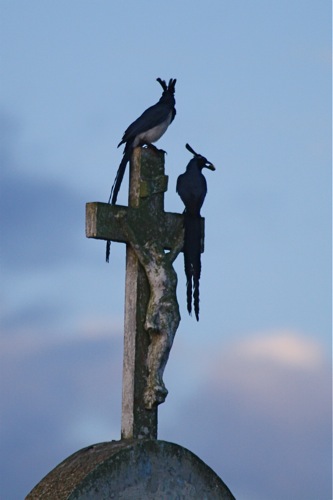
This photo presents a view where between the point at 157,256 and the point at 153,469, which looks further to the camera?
the point at 157,256

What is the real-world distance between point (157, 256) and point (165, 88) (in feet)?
7.51

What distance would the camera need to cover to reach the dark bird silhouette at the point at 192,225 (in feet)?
48.4

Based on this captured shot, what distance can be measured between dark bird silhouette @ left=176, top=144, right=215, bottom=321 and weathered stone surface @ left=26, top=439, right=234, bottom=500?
5.75ft

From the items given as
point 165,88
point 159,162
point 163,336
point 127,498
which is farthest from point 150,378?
point 165,88

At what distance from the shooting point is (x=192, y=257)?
1478 cm

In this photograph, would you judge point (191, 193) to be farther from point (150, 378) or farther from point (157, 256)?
point (150, 378)

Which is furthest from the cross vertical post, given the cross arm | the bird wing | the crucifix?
the bird wing

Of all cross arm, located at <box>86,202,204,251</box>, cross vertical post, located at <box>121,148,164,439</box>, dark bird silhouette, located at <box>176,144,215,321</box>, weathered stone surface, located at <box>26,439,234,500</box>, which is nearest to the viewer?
weathered stone surface, located at <box>26,439,234,500</box>

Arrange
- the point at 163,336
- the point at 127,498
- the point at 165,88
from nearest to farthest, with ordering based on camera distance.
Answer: the point at 127,498, the point at 163,336, the point at 165,88

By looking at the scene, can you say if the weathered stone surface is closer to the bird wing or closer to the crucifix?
the crucifix

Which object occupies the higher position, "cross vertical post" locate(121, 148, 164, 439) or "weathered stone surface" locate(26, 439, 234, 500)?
"cross vertical post" locate(121, 148, 164, 439)

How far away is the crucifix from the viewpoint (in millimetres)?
13930

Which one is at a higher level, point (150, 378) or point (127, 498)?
point (150, 378)

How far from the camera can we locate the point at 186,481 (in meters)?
13.7
